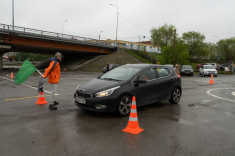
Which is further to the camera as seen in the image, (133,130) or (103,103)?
(103,103)

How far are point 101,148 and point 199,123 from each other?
10.2 ft

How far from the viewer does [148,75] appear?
22.7 feet

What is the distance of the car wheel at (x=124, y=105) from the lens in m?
5.80

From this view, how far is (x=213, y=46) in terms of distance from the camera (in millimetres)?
88625

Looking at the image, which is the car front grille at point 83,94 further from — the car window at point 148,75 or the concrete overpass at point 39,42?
the concrete overpass at point 39,42

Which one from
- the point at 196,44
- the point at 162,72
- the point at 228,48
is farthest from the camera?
the point at 228,48

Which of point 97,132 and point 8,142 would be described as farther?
point 97,132

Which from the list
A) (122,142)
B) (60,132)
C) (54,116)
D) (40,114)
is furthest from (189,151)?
(40,114)

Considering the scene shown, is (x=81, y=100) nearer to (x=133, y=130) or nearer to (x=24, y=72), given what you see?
(x=133, y=130)

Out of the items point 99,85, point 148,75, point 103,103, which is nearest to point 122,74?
point 148,75

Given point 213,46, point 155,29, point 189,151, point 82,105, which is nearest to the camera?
point 189,151

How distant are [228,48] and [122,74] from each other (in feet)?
254

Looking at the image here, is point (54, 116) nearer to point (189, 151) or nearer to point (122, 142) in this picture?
point (122, 142)

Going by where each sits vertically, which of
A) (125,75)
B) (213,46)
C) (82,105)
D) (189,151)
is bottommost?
(189,151)
